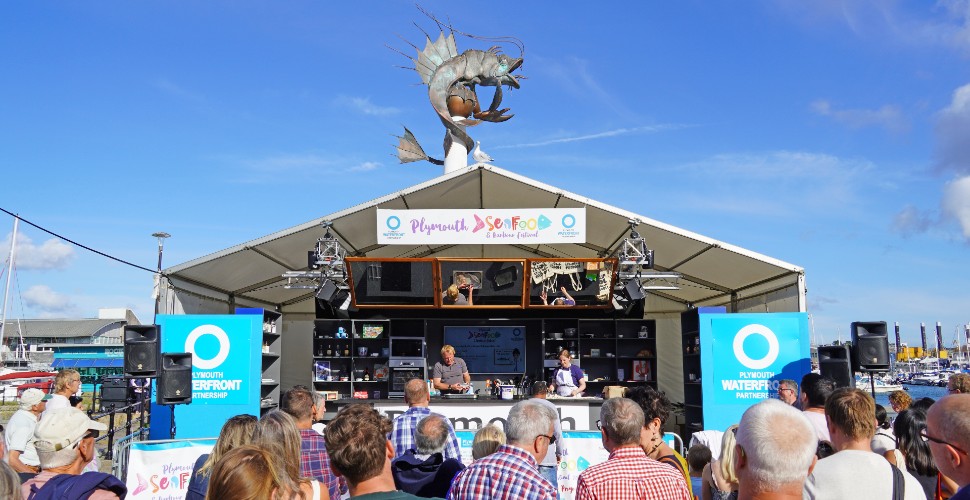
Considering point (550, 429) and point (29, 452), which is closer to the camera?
point (550, 429)

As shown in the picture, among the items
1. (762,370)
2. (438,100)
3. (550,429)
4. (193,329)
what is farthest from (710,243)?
(550,429)

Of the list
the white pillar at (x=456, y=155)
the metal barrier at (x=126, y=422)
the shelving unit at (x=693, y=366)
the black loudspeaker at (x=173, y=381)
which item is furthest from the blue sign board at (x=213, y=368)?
the shelving unit at (x=693, y=366)

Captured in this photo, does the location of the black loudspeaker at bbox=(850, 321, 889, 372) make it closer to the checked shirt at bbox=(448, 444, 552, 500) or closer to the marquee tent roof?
the marquee tent roof

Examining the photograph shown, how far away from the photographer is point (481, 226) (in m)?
10.1

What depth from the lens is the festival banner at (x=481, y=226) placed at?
10047 millimetres

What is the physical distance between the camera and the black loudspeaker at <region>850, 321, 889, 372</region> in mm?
8648

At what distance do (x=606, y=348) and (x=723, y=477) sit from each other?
37.3 ft

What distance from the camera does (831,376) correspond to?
8.74 meters

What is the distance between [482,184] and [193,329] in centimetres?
443

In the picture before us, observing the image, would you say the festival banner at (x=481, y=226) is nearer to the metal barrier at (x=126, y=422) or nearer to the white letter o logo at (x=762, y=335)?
the white letter o logo at (x=762, y=335)

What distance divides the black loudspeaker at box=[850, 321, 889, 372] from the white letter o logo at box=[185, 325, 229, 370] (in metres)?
8.05

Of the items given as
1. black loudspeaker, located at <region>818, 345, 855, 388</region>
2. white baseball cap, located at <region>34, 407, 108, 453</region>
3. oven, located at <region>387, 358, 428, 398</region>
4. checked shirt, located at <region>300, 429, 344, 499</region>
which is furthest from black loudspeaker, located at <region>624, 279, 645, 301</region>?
white baseball cap, located at <region>34, 407, 108, 453</region>

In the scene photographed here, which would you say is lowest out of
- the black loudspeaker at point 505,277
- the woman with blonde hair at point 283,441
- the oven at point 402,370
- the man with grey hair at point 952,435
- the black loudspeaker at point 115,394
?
the black loudspeaker at point 115,394

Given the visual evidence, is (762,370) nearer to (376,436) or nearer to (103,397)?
(376,436)
